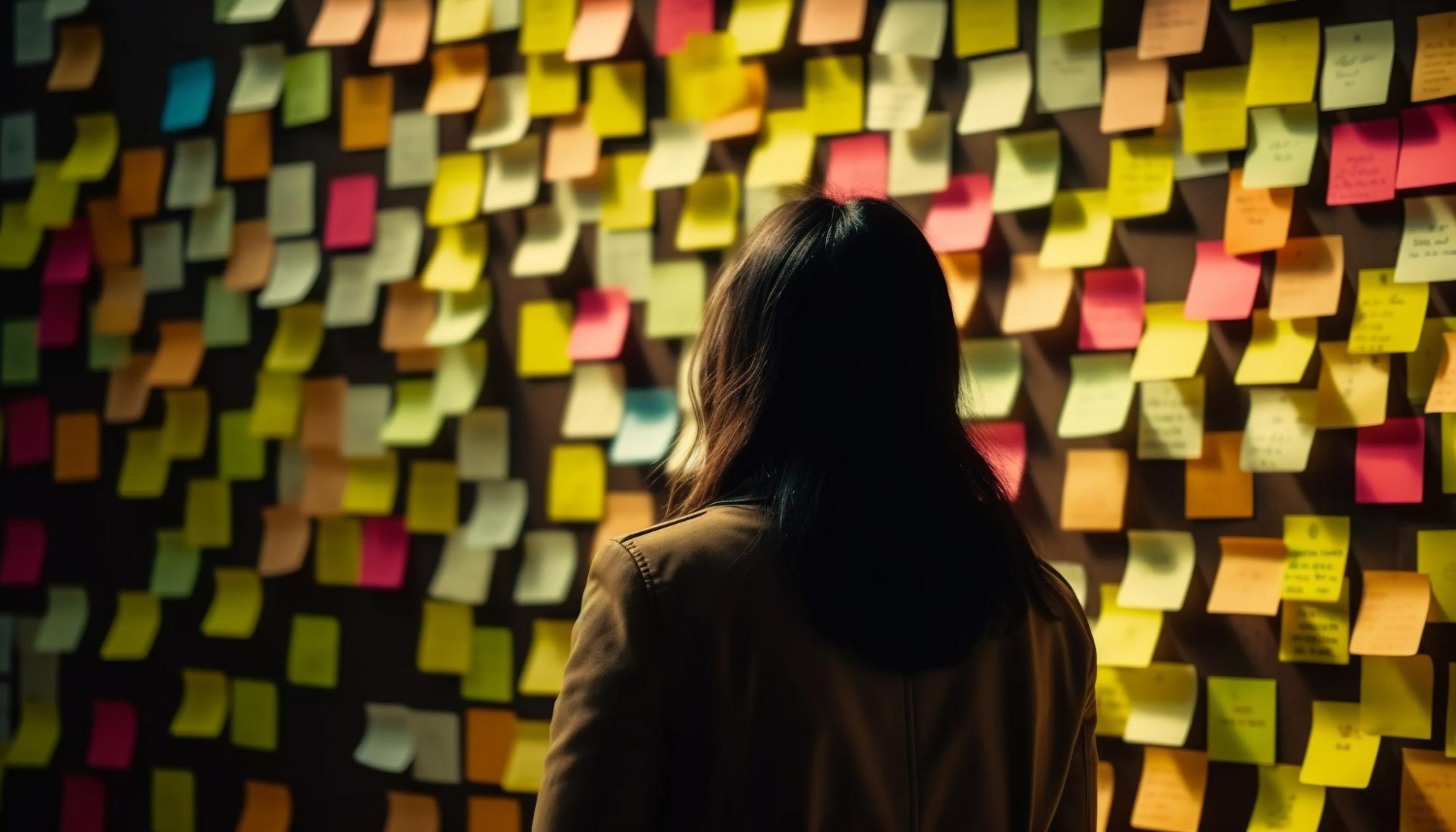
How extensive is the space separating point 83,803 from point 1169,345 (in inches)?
68.9

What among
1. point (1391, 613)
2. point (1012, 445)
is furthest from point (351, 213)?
point (1391, 613)

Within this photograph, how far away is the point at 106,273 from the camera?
6.70 feet

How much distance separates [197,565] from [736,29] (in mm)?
1134

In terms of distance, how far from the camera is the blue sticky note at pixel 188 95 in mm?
1972

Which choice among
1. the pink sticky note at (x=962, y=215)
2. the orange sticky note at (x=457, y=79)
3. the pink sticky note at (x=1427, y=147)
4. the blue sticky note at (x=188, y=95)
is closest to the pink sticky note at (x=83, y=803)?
the blue sticky note at (x=188, y=95)

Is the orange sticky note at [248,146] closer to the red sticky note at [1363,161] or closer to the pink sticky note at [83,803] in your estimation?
the pink sticky note at [83,803]

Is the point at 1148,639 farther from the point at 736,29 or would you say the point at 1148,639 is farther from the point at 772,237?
the point at 736,29

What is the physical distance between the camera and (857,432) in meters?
0.93

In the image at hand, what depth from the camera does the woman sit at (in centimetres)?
89

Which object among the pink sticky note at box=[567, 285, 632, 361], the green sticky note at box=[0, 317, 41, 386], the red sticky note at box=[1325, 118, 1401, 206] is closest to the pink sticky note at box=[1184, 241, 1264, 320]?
the red sticky note at box=[1325, 118, 1401, 206]

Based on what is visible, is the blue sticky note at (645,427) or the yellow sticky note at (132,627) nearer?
the blue sticky note at (645,427)

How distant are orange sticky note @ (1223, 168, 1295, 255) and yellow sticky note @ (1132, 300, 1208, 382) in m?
0.09

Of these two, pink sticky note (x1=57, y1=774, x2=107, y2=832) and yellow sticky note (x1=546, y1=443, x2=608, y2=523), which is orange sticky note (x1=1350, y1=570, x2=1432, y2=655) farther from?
pink sticky note (x1=57, y1=774, x2=107, y2=832)

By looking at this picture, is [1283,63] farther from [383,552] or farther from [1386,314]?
[383,552]
